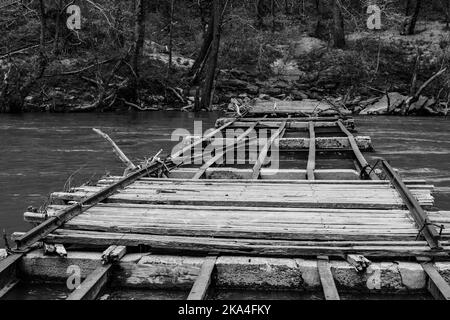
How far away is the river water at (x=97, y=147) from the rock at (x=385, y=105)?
162 centimetres

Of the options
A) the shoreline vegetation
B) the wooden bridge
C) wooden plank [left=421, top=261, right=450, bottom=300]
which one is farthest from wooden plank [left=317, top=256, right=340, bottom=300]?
the shoreline vegetation

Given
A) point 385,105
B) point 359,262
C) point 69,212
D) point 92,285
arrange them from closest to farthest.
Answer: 1. point 92,285
2. point 359,262
3. point 69,212
4. point 385,105

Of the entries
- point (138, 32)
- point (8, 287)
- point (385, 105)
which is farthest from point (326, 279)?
point (138, 32)

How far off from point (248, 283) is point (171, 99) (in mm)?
19631

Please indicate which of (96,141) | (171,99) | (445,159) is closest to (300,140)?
(445,159)

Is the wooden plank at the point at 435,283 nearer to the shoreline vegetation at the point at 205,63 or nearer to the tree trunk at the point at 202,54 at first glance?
the shoreline vegetation at the point at 205,63

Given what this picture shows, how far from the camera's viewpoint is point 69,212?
13.9 feet

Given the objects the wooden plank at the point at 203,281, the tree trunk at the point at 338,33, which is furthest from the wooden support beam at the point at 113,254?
the tree trunk at the point at 338,33

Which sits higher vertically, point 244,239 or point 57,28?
point 57,28

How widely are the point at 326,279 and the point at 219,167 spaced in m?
4.60

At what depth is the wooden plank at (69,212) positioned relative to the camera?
12.0ft

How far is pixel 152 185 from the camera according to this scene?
5684 mm

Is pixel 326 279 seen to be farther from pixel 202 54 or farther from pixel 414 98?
pixel 202 54

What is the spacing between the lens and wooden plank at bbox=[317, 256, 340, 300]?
2.97 metres
